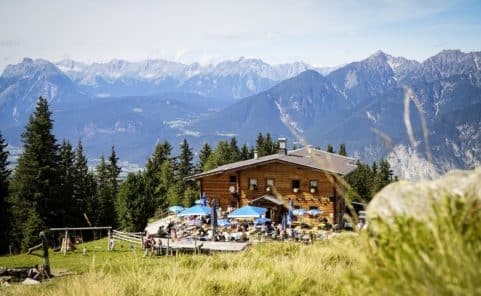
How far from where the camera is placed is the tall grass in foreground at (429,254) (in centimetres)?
238

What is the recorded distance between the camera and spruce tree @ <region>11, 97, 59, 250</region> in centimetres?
4797

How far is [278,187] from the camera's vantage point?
4297cm

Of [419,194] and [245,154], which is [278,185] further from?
[245,154]

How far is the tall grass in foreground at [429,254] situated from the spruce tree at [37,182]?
47.5 metres

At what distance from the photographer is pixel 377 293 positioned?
271cm

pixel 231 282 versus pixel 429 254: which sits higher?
pixel 429 254

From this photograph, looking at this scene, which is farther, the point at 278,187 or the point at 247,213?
the point at 278,187

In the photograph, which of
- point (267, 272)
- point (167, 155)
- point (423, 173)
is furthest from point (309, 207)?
point (167, 155)

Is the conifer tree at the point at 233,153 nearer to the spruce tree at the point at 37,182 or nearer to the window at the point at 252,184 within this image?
the spruce tree at the point at 37,182

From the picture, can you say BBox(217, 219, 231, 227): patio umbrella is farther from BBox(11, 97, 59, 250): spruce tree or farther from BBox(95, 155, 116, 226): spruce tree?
BBox(95, 155, 116, 226): spruce tree

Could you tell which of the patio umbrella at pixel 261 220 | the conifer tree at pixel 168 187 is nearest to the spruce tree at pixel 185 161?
the conifer tree at pixel 168 187

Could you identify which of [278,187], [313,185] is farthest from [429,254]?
[278,187]

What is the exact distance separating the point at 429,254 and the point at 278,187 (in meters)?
40.5

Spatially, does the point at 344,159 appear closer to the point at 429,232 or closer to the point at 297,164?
the point at 297,164
